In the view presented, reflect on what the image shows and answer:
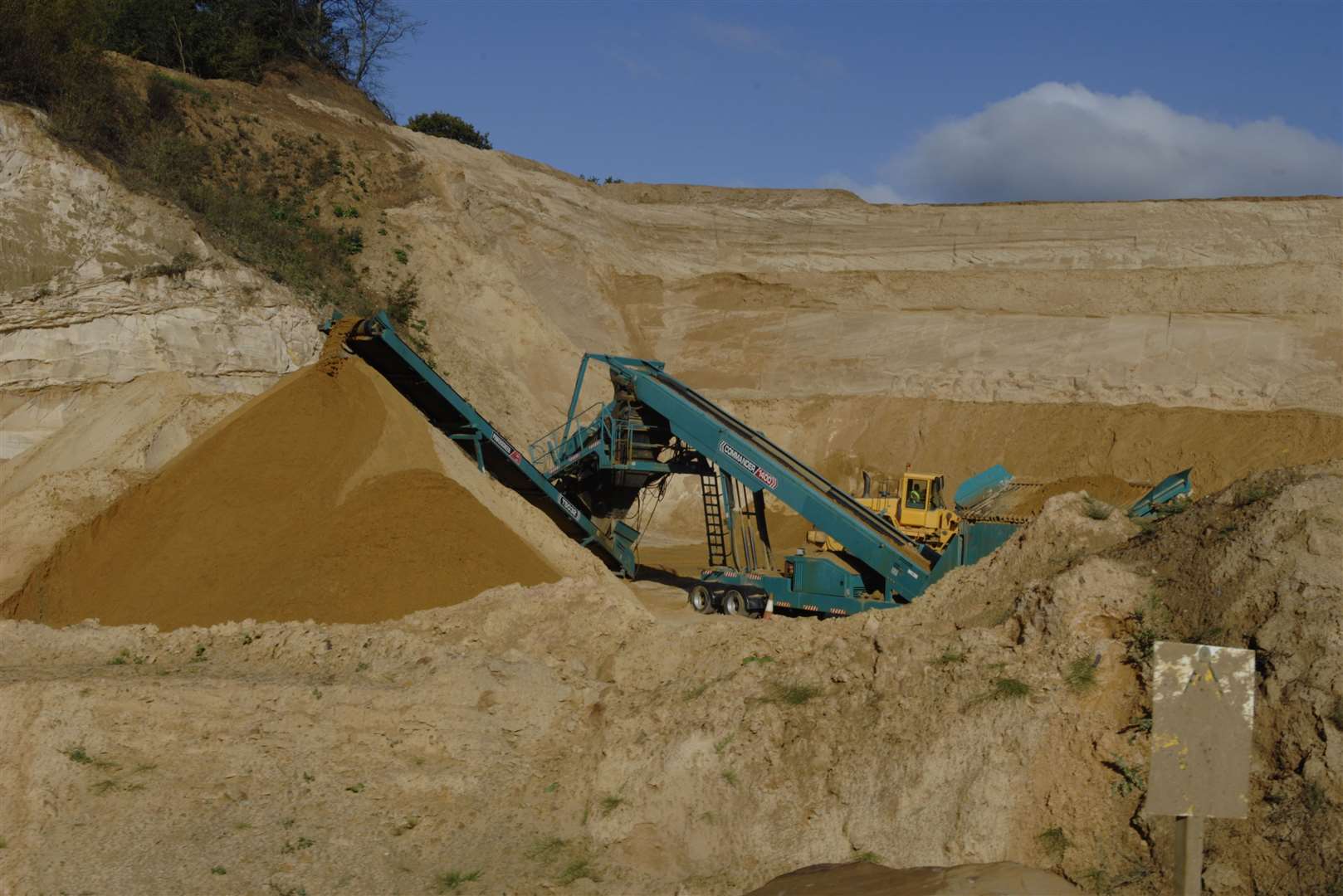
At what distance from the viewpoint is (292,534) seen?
13102 mm

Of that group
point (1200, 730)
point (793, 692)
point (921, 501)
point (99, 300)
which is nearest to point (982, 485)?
point (921, 501)

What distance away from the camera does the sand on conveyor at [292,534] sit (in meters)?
12.6

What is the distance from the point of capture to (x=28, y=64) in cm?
2348

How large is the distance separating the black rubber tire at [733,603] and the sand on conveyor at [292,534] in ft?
14.8

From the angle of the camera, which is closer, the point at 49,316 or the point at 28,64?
the point at 49,316

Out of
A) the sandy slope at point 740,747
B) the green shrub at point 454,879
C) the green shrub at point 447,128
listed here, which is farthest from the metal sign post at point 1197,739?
the green shrub at point 447,128

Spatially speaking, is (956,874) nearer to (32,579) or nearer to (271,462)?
(271,462)

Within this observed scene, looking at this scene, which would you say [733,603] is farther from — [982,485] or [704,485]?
[982,485]

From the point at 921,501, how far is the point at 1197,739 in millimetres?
19421

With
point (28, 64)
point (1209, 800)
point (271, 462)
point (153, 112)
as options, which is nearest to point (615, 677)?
point (271, 462)

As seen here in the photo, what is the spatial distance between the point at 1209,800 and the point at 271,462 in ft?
36.4

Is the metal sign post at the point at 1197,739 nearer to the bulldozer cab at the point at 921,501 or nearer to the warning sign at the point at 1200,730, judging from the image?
the warning sign at the point at 1200,730

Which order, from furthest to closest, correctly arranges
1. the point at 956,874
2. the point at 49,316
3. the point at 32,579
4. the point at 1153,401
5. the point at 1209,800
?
the point at 1153,401
the point at 49,316
the point at 32,579
the point at 956,874
the point at 1209,800

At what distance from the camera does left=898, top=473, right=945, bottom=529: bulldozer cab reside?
23844mm
